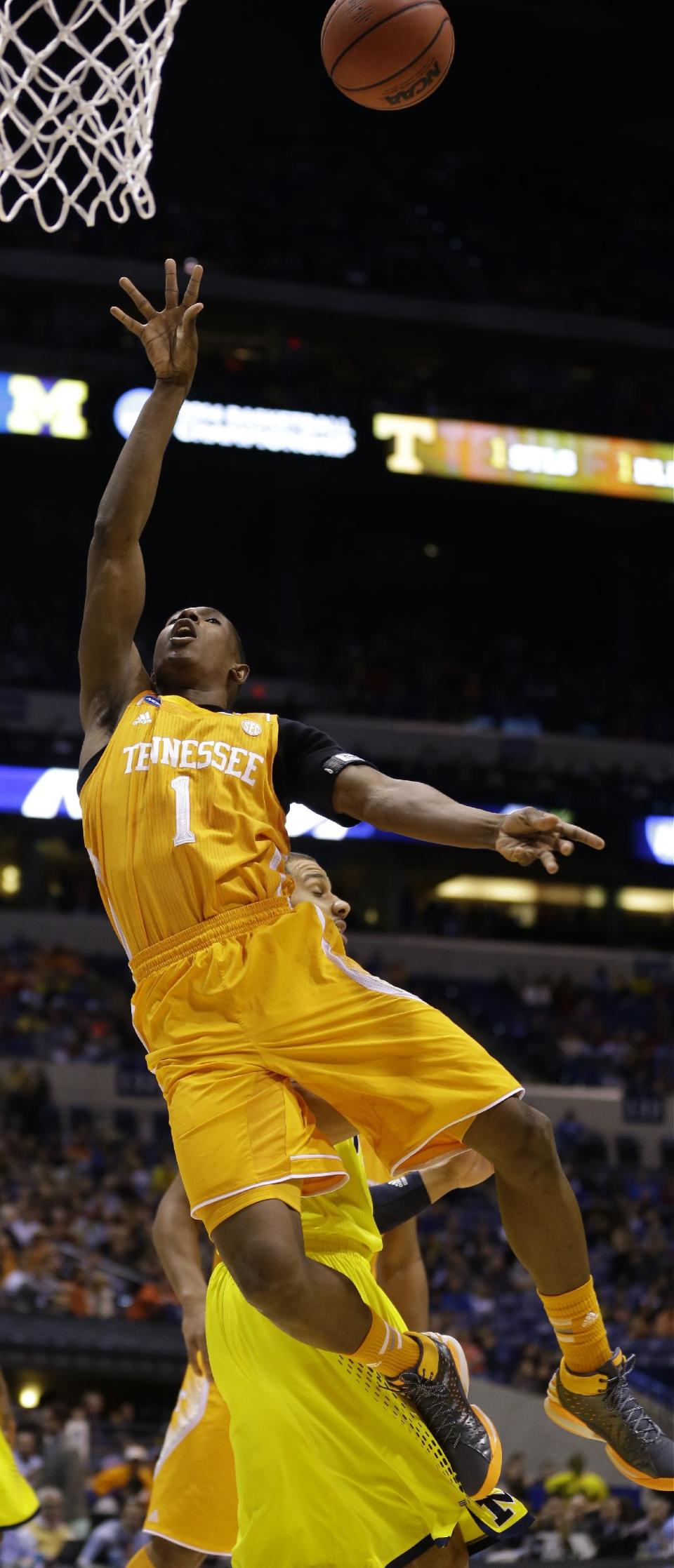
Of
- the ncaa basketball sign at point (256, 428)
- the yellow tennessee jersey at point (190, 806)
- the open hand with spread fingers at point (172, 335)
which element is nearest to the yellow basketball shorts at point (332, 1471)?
the yellow tennessee jersey at point (190, 806)

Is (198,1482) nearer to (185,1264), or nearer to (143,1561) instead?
(143,1561)

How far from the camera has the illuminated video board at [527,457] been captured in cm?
2655

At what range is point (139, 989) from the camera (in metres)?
4.14

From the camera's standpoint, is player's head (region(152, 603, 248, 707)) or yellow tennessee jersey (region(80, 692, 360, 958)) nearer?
yellow tennessee jersey (region(80, 692, 360, 958))

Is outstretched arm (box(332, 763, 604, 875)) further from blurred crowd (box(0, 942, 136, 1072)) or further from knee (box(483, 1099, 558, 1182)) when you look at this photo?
blurred crowd (box(0, 942, 136, 1072))

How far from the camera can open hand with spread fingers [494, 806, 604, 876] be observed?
360 cm

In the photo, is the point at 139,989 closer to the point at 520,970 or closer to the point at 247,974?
the point at 247,974

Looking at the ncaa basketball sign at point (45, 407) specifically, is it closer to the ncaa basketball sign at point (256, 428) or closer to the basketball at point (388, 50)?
the ncaa basketball sign at point (256, 428)

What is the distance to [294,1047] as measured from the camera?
12.9ft

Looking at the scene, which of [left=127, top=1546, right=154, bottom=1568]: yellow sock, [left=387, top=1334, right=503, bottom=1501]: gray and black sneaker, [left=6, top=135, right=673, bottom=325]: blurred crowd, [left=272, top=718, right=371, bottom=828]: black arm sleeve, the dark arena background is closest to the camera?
[left=387, top=1334, right=503, bottom=1501]: gray and black sneaker

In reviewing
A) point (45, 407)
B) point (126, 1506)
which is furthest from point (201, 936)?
point (45, 407)

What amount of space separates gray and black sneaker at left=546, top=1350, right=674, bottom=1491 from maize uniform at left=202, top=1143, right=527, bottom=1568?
306 millimetres

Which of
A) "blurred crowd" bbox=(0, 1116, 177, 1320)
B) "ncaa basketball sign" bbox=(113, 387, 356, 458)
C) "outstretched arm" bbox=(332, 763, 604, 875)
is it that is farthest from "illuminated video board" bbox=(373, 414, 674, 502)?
"outstretched arm" bbox=(332, 763, 604, 875)

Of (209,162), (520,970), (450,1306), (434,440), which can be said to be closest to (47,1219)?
(450,1306)
